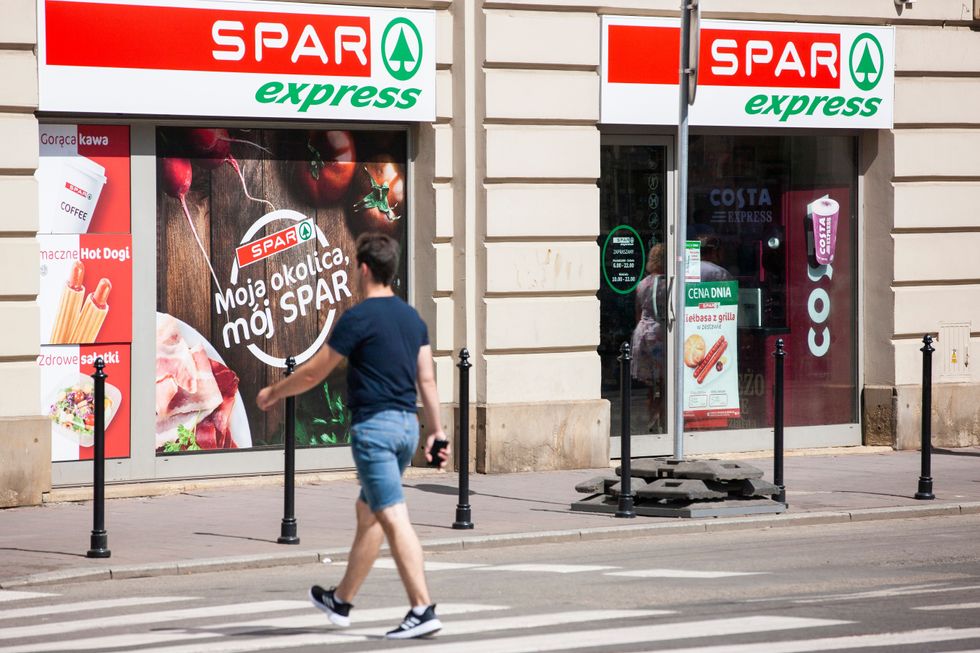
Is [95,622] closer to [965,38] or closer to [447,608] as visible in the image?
[447,608]

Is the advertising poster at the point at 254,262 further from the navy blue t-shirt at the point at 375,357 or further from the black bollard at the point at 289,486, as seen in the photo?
the navy blue t-shirt at the point at 375,357

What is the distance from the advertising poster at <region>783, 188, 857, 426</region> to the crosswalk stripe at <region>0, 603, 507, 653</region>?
931 centimetres

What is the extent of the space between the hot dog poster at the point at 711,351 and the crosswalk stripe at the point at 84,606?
8.35 m

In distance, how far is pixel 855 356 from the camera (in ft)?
57.4

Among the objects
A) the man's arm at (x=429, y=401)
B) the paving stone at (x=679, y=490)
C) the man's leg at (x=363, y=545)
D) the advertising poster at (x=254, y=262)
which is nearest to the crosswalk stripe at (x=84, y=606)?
the man's leg at (x=363, y=545)

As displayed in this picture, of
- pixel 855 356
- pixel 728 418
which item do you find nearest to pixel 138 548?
pixel 728 418

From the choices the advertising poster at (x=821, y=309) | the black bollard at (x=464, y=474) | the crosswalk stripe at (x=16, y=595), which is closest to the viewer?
the crosswalk stripe at (x=16, y=595)

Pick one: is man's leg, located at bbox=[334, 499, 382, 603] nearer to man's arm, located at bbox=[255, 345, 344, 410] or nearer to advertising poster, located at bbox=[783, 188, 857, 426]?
man's arm, located at bbox=[255, 345, 344, 410]

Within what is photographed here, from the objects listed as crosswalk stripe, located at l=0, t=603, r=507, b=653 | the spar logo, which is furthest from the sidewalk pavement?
crosswalk stripe, located at l=0, t=603, r=507, b=653

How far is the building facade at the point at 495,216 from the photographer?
44.9ft

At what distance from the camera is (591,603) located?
8719mm

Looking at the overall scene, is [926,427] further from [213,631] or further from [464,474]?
[213,631]

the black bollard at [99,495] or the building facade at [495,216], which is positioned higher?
the building facade at [495,216]

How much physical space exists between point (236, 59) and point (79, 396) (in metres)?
3.09
